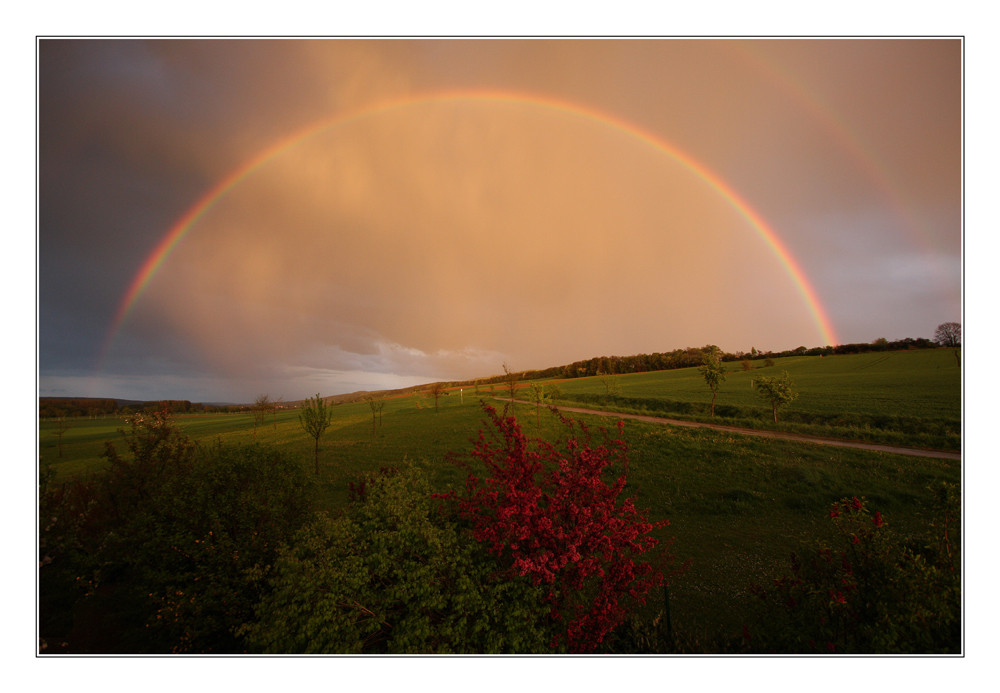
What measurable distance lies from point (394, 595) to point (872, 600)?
724 cm

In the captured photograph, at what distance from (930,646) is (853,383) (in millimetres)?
37388

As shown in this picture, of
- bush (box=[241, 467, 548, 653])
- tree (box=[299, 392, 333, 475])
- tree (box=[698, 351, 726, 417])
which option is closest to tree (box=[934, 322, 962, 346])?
tree (box=[698, 351, 726, 417])

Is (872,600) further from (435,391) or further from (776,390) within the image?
(435,391)

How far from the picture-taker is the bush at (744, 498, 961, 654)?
17.0ft

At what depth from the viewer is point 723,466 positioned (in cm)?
1798

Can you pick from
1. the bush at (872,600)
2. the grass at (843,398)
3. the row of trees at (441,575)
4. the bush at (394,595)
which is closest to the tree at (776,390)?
the grass at (843,398)

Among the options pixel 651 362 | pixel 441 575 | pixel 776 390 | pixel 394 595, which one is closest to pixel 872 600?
pixel 441 575

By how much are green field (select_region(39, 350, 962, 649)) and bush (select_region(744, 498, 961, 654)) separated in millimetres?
1290

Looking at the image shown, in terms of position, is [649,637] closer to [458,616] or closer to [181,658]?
[458,616]

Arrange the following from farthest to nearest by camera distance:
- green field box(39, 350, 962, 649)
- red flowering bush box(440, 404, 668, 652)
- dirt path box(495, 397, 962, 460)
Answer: dirt path box(495, 397, 962, 460) < green field box(39, 350, 962, 649) < red flowering bush box(440, 404, 668, 652)

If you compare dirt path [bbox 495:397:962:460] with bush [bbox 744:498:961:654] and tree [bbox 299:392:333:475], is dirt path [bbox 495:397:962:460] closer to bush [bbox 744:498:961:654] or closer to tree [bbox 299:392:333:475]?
bush [bbox 744:498:961:654]

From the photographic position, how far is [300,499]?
8.67 meters

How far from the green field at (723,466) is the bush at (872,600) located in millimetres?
1290

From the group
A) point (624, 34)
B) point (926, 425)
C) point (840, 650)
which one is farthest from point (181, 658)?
point (926, 425)
